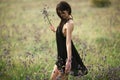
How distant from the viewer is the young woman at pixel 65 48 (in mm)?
6094

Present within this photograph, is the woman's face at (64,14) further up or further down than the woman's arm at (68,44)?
further up

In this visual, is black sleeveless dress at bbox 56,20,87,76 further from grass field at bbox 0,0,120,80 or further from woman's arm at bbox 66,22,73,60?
grass field at bbox 0,0,120,80

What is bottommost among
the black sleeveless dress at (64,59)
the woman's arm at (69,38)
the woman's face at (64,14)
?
the black sleeveless dress at (64,59)

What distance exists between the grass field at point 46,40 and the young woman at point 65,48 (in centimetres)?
70

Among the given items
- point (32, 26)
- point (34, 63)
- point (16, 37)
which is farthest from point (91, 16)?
point (34, 63)

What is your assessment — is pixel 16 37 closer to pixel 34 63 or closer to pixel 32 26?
pixel 32 26

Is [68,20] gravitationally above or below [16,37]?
above

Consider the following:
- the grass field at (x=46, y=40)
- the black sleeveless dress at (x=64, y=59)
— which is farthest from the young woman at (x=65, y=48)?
the grass field at (x=46, y=40)

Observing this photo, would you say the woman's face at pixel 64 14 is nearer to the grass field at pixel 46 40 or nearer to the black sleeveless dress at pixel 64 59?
the black sleeveless dress at pixel 64 59

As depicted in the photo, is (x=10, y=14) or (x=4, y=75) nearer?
(x=4, y=75)

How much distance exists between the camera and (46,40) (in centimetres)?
1176

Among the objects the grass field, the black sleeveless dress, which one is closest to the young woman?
the black sleeveless dress

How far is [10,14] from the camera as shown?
16.7 meters

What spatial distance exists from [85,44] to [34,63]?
8.00 ft
